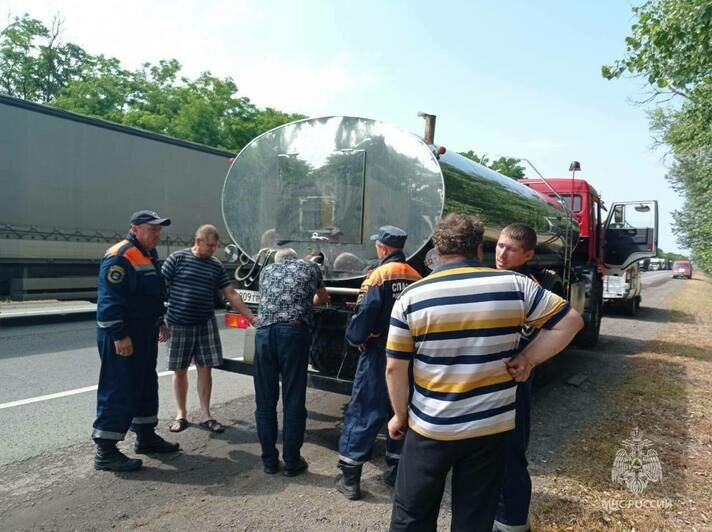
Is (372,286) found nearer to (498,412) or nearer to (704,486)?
(498,412)

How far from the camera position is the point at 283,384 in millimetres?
3850

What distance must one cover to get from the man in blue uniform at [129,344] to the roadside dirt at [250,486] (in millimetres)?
→ 184

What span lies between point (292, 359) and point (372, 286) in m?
0.79

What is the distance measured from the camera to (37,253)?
9.86 m

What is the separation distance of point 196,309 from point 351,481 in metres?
1.92

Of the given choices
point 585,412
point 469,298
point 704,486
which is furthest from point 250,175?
point 704,486

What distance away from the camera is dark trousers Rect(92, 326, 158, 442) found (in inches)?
146

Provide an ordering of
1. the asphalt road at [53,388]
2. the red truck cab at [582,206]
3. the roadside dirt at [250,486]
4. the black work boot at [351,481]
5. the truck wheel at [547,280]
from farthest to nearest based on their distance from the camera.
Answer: the red truck cab at [582,206] → the truck wheel at [547,280] → the asphalt road at [53,388] → the black work boot at [351,481] → the roadside dirt at [250,486]

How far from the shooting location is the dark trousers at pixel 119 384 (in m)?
3.72

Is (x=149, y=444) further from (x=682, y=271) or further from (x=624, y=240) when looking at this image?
(x=682, y=271)

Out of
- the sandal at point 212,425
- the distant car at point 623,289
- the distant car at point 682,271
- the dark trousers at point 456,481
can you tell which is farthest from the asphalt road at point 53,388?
the distant car at point 682,271

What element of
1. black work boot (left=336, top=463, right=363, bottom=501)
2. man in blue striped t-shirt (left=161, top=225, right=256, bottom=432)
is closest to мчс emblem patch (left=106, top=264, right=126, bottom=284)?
man in blue striped t-shirt (left=161, top=225, right=256, bottom=432)

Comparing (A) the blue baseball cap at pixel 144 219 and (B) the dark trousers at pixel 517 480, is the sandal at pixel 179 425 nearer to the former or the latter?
(A) the blue baseball cap at pixel 144 219

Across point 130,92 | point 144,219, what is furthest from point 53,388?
point 130,92
